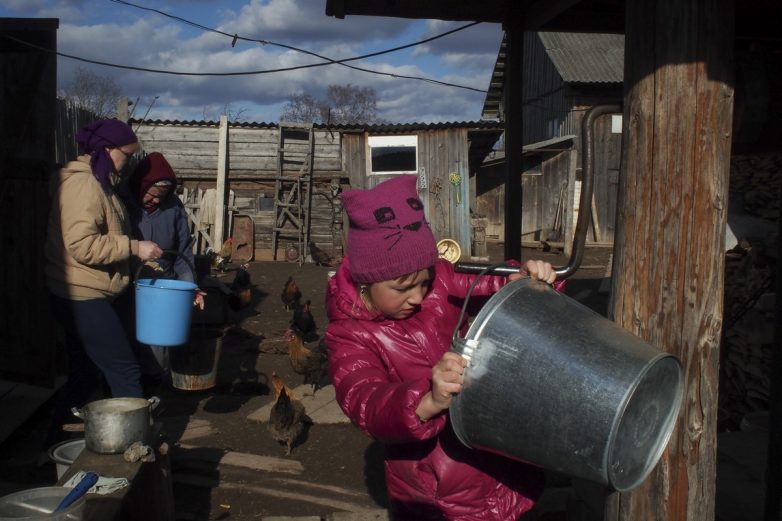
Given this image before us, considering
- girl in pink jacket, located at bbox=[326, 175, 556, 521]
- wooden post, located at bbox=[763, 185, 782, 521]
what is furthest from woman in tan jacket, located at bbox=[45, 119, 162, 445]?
wooden post, located at bbox=[763, 185, 782, 521]

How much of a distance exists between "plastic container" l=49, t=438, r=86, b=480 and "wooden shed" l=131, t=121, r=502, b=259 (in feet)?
46.0

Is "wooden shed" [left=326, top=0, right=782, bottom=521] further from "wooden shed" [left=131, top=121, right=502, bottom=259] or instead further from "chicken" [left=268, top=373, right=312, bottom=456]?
"wooden shed" [left=131, top=121, right=502, bottom=259]

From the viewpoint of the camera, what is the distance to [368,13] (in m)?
4.49

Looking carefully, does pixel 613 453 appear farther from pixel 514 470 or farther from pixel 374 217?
pixel 374 217

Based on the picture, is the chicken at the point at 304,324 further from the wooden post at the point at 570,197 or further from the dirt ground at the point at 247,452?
the wooden post at the point at 570,197

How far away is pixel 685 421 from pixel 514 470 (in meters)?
0.57

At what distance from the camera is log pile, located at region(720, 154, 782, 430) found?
19.2 ft

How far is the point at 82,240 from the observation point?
13.5ft

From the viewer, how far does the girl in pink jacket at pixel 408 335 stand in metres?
2.11

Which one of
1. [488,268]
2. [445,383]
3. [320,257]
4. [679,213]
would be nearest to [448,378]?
[445,383]

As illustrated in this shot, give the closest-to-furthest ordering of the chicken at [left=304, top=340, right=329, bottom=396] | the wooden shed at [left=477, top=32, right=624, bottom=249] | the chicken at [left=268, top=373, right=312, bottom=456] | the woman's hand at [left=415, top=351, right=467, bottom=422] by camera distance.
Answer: the woman's hand at [left=415, top=351, right=467, bottom=422], the chicken at [left=268, top=373, right=312, bottom=456], the chicken at [left=304, top=340, right=329, bottom=396], the wooden shed at [left=477, top=32, right=624, bottom=249]

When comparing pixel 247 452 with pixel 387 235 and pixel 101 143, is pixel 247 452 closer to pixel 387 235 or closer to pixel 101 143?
pixel 101 143

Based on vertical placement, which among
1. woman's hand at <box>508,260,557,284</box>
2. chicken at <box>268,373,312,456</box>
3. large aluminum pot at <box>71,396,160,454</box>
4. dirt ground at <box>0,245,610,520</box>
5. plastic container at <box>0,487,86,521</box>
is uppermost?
woman's hand at <box>508,260,557,284</box>

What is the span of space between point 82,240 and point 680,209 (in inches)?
124
